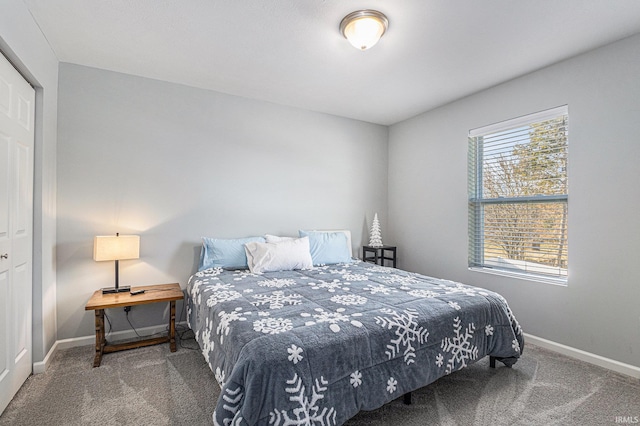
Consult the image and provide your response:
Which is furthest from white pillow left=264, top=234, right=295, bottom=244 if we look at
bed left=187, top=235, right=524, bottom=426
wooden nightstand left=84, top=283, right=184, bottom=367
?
wooden nightstand left=84, top=283, right=184, bottom=367

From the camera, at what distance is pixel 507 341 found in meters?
2.20

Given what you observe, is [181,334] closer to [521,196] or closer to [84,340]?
[84,340]

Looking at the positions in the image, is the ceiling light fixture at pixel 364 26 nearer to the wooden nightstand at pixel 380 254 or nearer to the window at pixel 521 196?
the window at pixel 521 196

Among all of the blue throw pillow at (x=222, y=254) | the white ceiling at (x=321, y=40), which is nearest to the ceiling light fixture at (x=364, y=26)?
the white ceiling at (x=321, y=40)

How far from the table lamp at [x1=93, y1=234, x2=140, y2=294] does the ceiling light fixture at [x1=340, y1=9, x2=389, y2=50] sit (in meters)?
2.43

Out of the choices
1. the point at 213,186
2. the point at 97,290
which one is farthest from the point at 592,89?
the point at 97,290

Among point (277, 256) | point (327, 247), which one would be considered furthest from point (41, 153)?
point (327, 247)

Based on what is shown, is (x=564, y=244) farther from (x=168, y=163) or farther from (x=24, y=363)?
(x=24, y=363)

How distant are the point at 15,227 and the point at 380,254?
150 inches

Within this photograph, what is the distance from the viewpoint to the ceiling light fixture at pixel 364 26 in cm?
203

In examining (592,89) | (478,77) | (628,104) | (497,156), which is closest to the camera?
(628,104)

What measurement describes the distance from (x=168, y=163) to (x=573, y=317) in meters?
3.99

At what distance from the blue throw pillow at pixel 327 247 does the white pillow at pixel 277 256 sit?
214 mm

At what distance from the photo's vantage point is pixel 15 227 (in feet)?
6.59
